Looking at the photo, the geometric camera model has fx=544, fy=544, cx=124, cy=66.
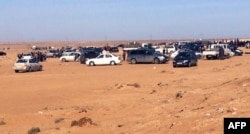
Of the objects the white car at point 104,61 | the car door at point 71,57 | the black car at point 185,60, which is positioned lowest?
the car door at point 71,57

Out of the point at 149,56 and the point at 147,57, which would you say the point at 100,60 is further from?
the point at 149,56

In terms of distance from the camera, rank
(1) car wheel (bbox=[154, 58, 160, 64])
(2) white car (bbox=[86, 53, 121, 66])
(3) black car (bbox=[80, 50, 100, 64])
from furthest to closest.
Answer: (3) black car (bbox=[80, 50, 100, 64]) → (1) car wheel (bbox=[154, 58, 160, 64]) → (2) white car (bbox=[86, 53, 121, 66])

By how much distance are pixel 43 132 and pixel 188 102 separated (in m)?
6.30

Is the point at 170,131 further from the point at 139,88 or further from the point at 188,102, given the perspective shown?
the point at 139,88

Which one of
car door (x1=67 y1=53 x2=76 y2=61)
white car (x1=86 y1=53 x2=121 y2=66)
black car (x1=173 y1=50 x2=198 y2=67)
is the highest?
black car (x1=173 y1=50 x2=198 y2=67)

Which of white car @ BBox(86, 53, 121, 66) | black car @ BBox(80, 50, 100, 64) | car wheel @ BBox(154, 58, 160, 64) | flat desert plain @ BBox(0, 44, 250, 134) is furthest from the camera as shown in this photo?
black car @ BBox(80, 50, 100, 64)

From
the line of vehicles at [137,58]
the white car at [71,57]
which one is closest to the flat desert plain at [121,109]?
the line of vehicles at [137,58]

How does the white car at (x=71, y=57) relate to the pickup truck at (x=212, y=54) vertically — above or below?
below

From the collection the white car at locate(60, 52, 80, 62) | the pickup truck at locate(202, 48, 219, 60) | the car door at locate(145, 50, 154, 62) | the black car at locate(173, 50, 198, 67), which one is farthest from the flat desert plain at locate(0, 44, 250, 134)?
the white car at locate(60, 52, 80, 62)

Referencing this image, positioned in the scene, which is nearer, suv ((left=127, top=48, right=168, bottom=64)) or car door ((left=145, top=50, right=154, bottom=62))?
suv ((left=127, top=48, right=168, bottom=64))

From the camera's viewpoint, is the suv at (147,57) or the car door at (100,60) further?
the suv at (147,57)

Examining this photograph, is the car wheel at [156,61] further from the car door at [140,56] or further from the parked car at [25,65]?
the parked car at [25,65]

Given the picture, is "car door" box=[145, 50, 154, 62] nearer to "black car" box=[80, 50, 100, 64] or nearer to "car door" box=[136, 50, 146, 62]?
"car door" box=[136, 50, 146, 62]

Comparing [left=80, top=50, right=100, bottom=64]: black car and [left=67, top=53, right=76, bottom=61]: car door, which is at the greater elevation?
[left=80, top=50, right=100, bottom=64]: black car
